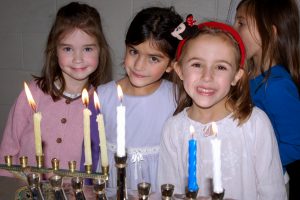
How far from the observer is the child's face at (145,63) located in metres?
1.48

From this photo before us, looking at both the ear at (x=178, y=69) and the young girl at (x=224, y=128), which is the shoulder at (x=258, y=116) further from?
the ear at (x=178, y=69)

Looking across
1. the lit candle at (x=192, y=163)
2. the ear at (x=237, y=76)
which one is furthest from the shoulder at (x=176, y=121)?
the lit candle at (x=192, y=163)

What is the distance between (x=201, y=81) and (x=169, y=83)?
0.40m

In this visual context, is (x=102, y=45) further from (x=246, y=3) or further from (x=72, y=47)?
(x=246, y=3)

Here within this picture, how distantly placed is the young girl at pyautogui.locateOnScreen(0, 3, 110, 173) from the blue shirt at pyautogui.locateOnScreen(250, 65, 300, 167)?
2.49ft

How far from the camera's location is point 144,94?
5.40 ft

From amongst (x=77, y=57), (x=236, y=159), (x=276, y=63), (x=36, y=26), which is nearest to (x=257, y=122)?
(x=236, y=159)

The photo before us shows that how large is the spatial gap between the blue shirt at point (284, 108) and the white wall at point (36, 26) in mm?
766

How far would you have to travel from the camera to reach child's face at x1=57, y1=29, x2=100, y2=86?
165 centimetres

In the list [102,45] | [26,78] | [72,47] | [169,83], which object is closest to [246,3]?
[169,83]

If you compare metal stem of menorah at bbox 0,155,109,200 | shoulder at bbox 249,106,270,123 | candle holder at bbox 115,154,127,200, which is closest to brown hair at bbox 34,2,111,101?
shoulder at bbox 249,106,270,123

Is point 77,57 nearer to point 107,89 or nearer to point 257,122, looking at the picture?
point 107,89

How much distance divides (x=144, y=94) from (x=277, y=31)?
2.05 feet

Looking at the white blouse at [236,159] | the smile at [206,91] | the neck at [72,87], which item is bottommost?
the white blouse at [236,159]
